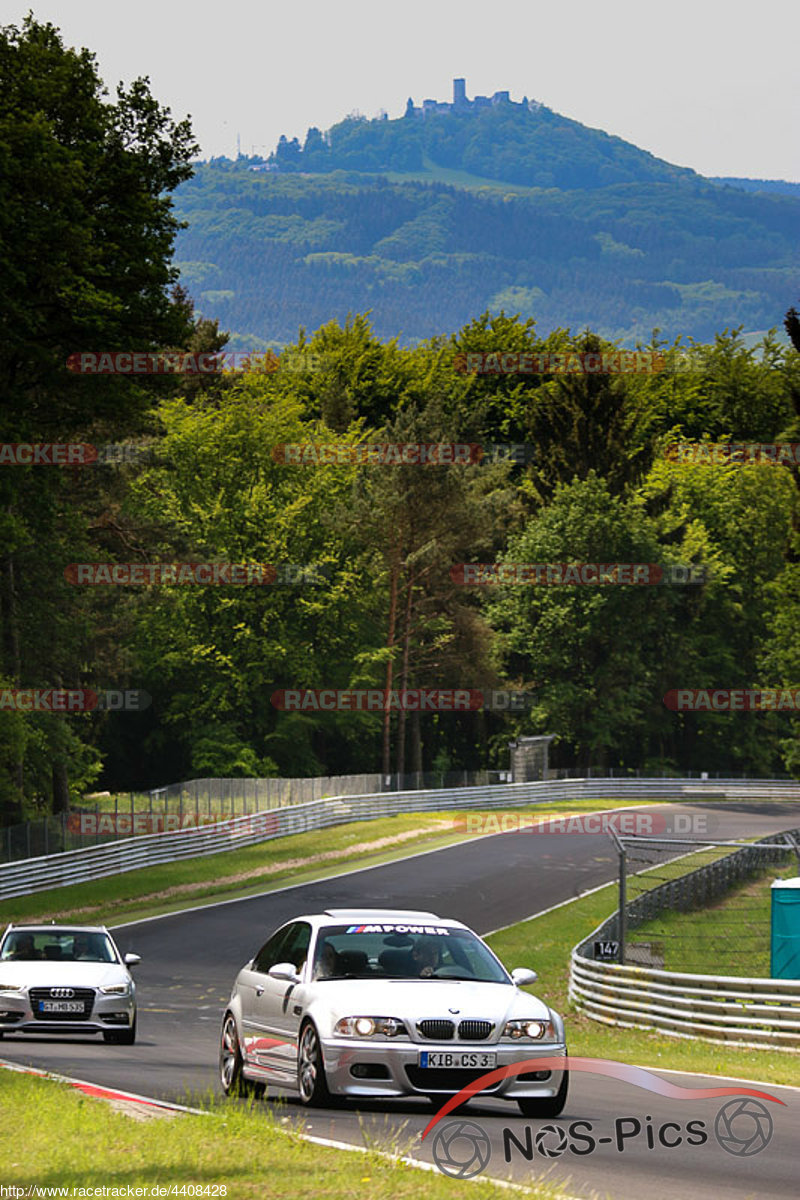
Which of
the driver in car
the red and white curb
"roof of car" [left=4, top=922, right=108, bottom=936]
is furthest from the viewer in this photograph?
"roof of car" [left=4, top=922, right=108, bottom=936]

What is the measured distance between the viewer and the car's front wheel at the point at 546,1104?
1102 centimetres

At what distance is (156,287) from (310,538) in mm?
40327

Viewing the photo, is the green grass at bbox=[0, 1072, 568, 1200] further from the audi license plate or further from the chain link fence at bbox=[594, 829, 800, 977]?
the chain link fence at bbox=[594, 829, 800, 977]

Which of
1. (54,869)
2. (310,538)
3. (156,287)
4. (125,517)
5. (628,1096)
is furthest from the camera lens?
(310,538)

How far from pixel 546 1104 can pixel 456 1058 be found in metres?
0.84

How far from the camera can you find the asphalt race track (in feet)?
30.3

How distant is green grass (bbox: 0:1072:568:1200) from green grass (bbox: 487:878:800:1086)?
22.5ft

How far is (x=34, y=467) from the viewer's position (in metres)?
41.0

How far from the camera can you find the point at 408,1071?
10.7 metres

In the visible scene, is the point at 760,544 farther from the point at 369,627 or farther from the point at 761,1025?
the point at 761,1025

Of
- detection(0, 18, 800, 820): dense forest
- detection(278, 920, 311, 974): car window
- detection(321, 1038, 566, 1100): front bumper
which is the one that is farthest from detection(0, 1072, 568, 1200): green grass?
detection(0, 18, 800, 820): dense forest

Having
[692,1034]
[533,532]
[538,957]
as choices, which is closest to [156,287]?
[538,957]

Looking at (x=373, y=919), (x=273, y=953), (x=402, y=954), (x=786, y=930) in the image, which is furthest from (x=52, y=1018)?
(x=786, y=930)

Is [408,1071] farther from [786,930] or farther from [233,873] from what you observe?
[233,873]
